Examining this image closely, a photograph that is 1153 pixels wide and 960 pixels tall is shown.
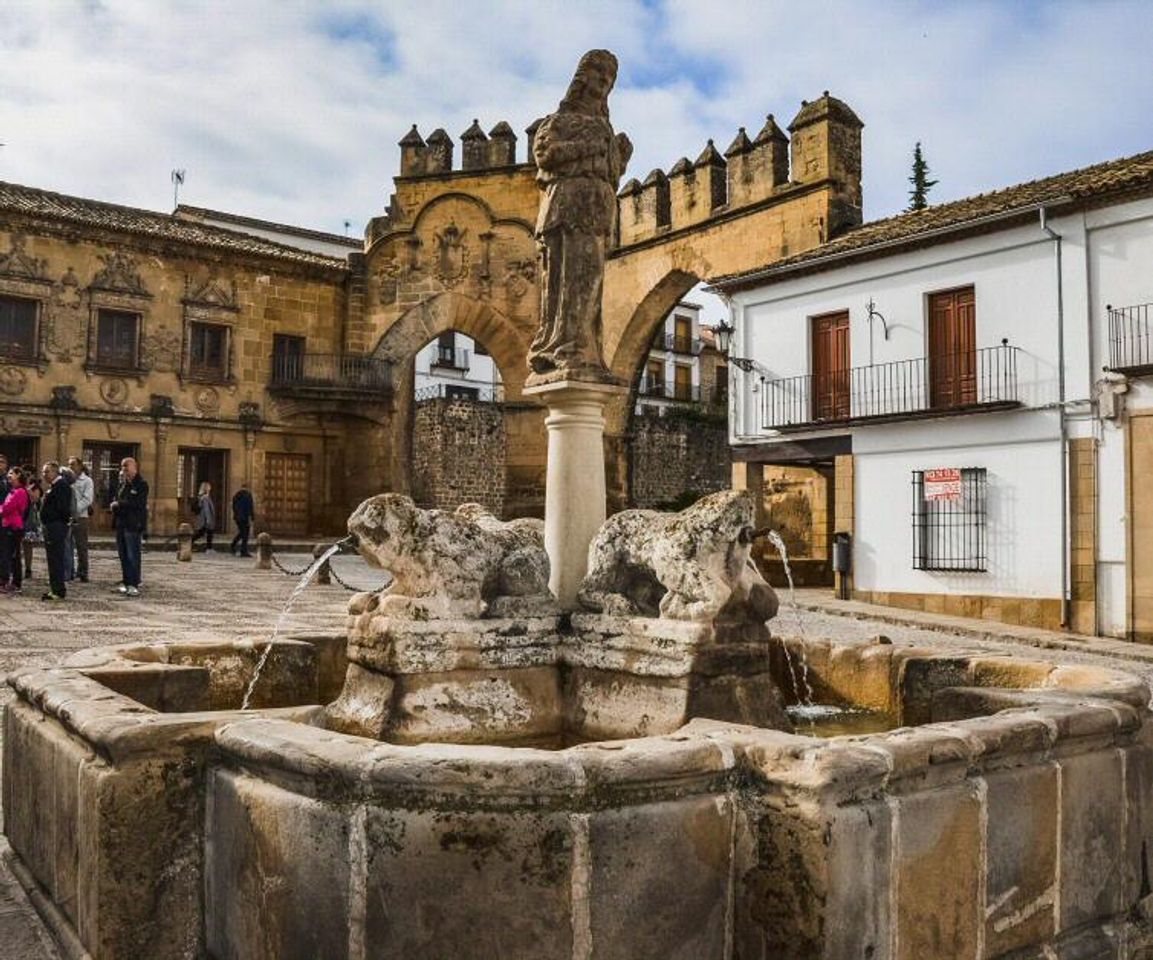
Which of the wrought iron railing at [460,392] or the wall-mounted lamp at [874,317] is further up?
the wrought iron railing at [460,392]

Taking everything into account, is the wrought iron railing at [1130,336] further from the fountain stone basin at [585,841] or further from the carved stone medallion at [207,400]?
the carved stone medallion at [207,400]

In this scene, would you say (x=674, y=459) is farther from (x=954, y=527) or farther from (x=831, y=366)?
(x=954, y=527)

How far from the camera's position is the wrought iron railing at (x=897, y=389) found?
561 inches

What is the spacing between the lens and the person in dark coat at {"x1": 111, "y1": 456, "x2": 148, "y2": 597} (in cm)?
1142

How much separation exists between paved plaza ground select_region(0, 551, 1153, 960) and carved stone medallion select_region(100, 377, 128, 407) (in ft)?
23.2

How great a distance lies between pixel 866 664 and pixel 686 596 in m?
1.43

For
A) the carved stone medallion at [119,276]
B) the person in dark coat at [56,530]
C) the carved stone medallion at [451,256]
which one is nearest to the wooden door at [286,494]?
the carved stone medallion at [119,276]

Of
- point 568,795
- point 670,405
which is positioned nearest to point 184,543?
point 568,795

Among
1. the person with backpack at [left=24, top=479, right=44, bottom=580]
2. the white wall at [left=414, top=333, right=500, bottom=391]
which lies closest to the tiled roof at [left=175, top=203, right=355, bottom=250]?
the white wall at [left=414, top=333, right=500, bottom=391]

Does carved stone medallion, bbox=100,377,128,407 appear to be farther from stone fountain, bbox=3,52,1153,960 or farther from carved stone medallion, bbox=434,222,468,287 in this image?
stone fountain, bbox=3,52,1153,960

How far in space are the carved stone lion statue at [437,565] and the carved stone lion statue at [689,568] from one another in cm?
31

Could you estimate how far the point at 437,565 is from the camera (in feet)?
12.5

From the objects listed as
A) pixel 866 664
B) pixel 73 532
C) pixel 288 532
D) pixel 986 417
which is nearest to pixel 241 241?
pixel 288 532

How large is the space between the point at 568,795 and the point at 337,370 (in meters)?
24.1
